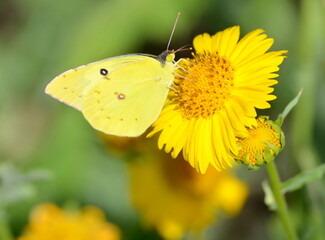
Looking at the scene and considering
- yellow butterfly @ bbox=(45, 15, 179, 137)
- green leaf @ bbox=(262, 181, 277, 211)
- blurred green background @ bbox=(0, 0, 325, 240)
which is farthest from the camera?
blurred green background @ bbox=(0, 0, 325, 240)

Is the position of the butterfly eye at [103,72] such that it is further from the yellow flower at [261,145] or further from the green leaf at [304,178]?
the green leaf at [304,178]

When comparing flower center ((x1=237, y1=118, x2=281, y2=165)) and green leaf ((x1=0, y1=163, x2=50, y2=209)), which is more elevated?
flower center ((x1=237, y1=118, x2=281, y2=165))

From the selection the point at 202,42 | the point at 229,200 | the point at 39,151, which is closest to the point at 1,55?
the point at 39,151

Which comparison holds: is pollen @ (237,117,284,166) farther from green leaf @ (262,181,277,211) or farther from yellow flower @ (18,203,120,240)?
yellow flower @ (18,203,120,240)

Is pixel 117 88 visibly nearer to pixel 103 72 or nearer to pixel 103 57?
pixel 103 72

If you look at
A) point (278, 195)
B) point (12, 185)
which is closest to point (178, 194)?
point (12, 185)

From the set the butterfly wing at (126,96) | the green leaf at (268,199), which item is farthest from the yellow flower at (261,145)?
the butterfly wing at (126,96)

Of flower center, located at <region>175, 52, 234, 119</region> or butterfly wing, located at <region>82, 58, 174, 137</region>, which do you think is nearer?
A: flower center, located at <region>175, 52, 234, 119</region>

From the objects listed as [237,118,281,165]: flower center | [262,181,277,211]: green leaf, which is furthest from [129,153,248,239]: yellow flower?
[237,118,281,165]: flower center
